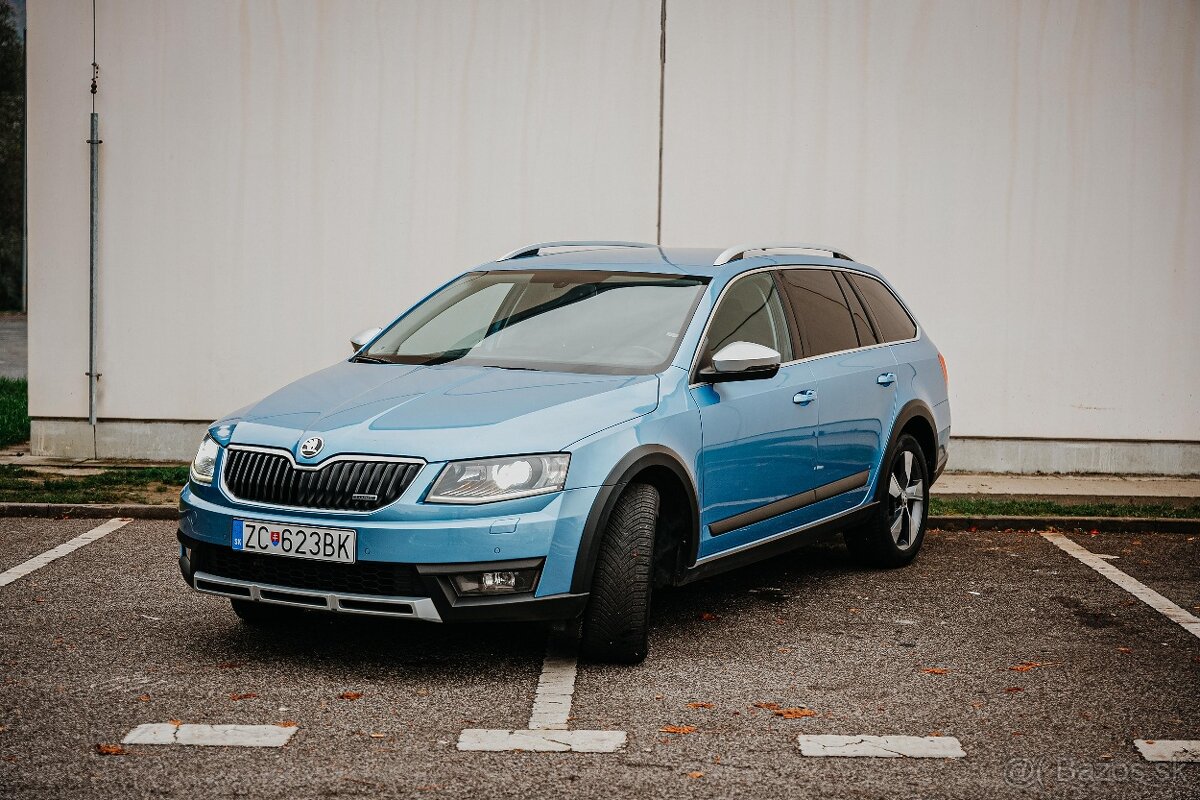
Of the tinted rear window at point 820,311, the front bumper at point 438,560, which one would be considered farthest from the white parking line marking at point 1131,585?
the front bumper at point 438,560

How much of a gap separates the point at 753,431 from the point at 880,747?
1.98 meters

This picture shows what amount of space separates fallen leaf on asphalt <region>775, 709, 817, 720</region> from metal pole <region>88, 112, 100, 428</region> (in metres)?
7.57

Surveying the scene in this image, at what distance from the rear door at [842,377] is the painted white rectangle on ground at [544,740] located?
8.28 feet

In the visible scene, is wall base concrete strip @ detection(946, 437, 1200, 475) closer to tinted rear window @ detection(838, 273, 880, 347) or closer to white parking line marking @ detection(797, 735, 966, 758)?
tinted rear window @ detection(838, 273, 880, 347)

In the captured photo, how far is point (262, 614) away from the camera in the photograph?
6.42m

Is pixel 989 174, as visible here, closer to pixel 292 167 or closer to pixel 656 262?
pixel 656 262

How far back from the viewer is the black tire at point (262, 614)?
6375 mm

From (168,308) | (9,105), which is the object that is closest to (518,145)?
(168,308)

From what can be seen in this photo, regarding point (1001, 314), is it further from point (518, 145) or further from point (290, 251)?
point (290, 251)

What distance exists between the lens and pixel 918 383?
822 cm

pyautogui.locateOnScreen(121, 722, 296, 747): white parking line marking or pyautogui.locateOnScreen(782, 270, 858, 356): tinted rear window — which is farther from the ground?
pyautogui.locateOnScreen(782, 270, 858, 356): tinted rear window

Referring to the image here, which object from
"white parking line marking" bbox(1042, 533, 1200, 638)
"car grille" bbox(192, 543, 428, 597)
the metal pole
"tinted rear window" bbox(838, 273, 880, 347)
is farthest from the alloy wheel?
the metal pole

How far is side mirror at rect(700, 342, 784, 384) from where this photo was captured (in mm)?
6258

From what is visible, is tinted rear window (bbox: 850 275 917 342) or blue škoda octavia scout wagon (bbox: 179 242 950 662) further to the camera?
tinted rear window (bbox: 850 275 917 342)
